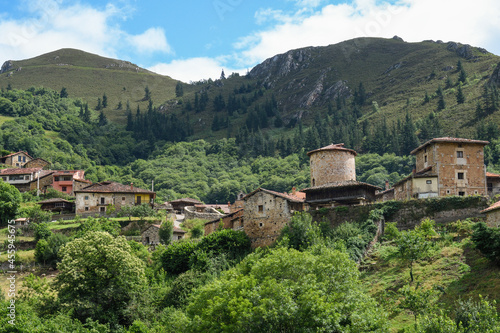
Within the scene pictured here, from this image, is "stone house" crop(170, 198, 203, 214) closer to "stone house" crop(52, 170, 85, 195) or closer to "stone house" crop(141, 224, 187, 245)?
"stone house" crop(52, 170, 85, 195)

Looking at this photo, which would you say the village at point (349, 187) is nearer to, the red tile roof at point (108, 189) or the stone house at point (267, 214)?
the stone house at point (267, 214)

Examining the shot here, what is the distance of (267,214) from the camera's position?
54375 millimetres

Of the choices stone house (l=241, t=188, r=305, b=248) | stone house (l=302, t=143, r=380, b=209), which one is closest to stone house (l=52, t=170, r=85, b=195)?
stone house (l=241, t=188, r=305, b=248)

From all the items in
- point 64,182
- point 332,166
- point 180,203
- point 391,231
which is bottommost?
point 391,231

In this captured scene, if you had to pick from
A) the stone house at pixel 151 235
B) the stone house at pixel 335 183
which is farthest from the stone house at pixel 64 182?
the stone house at pixel 335 183


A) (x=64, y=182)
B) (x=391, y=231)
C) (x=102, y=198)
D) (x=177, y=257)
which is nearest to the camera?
(x=391, y=231)

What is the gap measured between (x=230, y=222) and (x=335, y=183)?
14.0 metres

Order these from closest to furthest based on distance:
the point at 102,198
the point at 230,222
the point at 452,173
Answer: the point at 452,173
the point at 230,222
the point at 102,198

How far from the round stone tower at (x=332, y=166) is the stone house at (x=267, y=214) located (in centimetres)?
492

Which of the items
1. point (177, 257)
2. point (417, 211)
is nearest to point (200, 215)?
point (177, 257)

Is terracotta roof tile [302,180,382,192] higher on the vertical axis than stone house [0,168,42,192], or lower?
lower

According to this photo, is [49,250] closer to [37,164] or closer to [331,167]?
[331,167]

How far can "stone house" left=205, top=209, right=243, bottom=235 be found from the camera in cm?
6071

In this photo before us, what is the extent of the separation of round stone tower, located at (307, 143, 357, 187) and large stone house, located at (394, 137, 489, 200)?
7037mm
